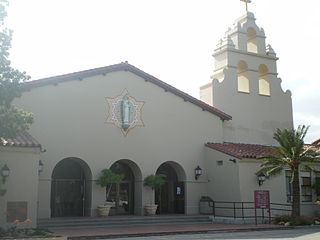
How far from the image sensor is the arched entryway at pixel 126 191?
80.3ft

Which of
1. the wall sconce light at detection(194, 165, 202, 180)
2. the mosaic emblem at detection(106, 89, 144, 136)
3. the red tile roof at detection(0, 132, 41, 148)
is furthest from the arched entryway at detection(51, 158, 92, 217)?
the wall sconce light at detection(194, 165, 202, 180)

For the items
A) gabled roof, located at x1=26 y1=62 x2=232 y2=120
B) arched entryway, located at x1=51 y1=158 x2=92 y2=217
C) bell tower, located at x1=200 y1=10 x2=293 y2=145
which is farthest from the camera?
bell tower, located at x1=200 y1=10 x2=293 y2=145

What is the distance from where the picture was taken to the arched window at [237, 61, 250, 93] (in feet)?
97.8

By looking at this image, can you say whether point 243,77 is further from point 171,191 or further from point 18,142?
point 18,142

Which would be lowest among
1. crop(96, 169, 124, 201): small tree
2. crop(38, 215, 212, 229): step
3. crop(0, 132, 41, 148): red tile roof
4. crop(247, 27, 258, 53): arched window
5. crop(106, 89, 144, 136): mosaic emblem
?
crop(38, 215, 212, 229): step

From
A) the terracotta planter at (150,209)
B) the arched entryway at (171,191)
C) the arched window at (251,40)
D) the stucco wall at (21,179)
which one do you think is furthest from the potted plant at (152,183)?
the arched window at (251,40)

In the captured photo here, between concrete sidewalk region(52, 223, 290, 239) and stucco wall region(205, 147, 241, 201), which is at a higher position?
stucco wall region(205, 147, 241, 201)

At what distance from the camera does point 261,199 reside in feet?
75.2

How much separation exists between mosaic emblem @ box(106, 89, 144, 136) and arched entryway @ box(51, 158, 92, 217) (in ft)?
9.59

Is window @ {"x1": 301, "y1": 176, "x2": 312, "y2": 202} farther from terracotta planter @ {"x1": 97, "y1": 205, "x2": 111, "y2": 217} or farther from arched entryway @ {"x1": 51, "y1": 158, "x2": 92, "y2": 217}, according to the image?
→ arched entryway @ {"x1": 51, "y1": 158, "x2": 92, "y2": 217}

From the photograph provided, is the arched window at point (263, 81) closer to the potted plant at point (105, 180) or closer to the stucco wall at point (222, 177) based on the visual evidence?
the stucco wall at point (222, 177)

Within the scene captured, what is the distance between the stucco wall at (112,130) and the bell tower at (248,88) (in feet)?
6.06

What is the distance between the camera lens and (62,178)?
23.7 metres

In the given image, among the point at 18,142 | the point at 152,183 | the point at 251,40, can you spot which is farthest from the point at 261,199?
the point at 251,40
